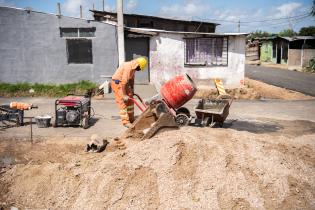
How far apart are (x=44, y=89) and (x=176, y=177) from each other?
38.7 feet

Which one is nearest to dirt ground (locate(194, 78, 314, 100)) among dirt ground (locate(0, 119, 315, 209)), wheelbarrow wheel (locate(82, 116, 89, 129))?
wheelbarrow wheel (locate(82, 116, 89, 129))

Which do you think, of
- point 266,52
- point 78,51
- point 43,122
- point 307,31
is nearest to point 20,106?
point 43,122

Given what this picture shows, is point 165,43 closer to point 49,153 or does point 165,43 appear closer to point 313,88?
point 313,88

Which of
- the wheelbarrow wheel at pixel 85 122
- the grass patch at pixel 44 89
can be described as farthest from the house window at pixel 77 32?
the wheelbarrow wheel at pixel 85 122

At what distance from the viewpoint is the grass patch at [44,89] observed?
15539 millimetres

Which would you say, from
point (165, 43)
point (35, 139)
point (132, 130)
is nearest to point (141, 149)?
point (132, 130)

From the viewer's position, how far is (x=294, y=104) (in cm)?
1390

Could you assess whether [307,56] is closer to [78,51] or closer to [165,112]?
[78,51]

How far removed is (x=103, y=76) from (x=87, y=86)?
0.95 meters

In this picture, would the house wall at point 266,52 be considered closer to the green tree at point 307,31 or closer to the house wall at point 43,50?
the green tree at point 307,31

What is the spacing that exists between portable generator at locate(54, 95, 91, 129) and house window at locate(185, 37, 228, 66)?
8.77m

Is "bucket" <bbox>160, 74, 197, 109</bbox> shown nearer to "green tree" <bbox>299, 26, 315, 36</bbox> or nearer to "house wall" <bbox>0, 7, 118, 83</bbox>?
"house wall" <bbox>0, 7, 118, 83</bbox>

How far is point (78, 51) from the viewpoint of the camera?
16656 millimetres

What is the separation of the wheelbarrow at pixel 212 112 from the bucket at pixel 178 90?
72 centimetres
